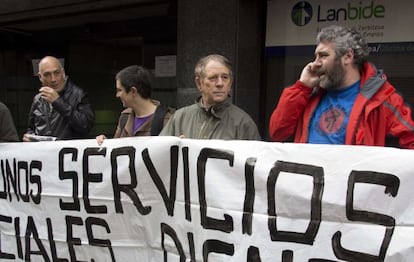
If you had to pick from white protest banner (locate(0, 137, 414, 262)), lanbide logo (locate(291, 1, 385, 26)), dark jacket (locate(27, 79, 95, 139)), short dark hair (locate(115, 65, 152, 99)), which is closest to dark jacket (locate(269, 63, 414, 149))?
white protest banner (locate(0, 137, 414, 262))

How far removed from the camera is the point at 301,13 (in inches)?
218

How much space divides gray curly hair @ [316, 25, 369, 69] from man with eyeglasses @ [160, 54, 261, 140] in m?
0.61

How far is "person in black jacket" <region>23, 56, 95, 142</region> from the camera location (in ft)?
12.5

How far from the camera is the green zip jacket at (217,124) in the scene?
3104mm

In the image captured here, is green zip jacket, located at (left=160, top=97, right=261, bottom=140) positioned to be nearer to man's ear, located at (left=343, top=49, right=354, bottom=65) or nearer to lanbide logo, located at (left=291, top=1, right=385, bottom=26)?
man's ear, located at (left=343, top=49, right=354, bottom=65)

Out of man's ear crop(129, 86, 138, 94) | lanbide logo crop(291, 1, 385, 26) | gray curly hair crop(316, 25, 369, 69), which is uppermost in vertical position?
lanbide logo crop(291, 1, 385, 26)

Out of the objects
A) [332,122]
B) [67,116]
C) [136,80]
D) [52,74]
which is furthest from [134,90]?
[332,122]

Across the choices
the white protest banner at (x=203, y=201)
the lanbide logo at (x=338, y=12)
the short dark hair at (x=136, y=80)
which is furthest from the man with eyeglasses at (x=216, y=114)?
the lanbide logo at (x=338, y=12)

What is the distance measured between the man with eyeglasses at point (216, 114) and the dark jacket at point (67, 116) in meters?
0.95

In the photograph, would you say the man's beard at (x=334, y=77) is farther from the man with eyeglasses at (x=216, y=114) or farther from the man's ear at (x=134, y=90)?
the man's ear at (x=134, y=90)

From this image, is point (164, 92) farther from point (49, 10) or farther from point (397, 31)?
point (397, 31)

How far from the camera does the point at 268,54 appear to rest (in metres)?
5.82

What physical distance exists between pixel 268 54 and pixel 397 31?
138 cm

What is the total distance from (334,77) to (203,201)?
901 mm
